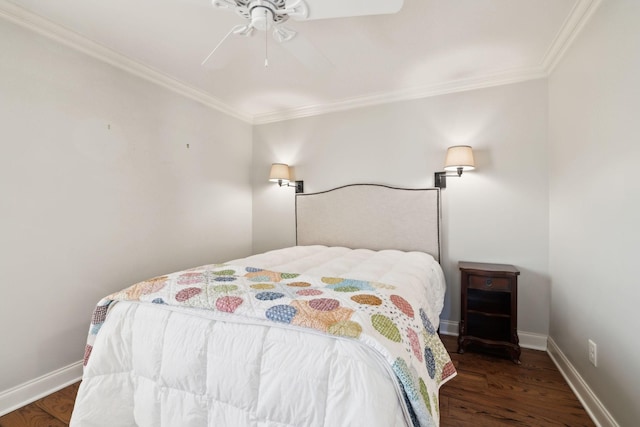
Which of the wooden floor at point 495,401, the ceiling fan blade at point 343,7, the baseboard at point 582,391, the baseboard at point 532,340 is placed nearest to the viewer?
the ceiling fan blade at point 343,7

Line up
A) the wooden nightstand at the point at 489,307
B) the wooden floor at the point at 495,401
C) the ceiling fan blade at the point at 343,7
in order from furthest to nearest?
the wooden nightstand at the point at 489,307 → the wooden floor at the point at 495,401 → the ceiling fan blade at the point at 343,7

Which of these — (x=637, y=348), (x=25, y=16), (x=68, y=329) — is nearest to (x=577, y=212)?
(x=637, y=348)

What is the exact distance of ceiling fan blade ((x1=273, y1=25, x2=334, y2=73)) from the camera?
1.57 metres

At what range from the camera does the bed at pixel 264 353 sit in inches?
38.1

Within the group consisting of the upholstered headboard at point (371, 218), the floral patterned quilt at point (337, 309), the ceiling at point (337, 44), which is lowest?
the floral patterned quilt at point (337, 309)

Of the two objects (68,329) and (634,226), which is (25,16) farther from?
(634,226)

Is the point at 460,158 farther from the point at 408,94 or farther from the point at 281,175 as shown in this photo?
the point at 281,175

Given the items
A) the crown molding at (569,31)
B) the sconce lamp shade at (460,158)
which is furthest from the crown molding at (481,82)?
the sconce lamp shade at (460,158)

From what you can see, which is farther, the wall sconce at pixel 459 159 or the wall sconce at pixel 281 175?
the wall sconce at pixel 281 175

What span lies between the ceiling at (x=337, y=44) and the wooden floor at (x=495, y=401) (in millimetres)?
2350

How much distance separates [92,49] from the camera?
84.9 inches

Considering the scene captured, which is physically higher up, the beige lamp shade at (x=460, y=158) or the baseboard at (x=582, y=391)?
the beige lamp shade at (x=460, y=158)

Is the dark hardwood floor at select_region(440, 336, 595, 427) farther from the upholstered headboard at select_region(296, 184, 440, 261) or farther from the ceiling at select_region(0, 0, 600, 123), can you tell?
the ceiling at select_region(0, 0, 600, 123)

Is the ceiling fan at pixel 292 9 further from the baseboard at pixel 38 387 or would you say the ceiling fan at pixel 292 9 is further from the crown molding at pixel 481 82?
the baseboard at pixel 38 387
